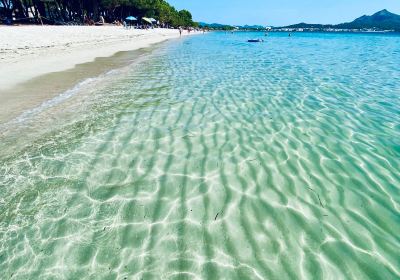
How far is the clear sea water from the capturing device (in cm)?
391

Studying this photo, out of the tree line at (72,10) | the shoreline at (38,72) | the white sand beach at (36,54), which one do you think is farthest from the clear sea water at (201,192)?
the tree line at (72,10)

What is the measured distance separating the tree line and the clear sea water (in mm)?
45614

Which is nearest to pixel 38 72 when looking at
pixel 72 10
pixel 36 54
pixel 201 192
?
pixel 36 54

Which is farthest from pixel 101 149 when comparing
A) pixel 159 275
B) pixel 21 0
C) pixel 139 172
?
pixel 21 0

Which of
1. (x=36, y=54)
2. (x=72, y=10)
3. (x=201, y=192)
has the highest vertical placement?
(x=72, y=10)

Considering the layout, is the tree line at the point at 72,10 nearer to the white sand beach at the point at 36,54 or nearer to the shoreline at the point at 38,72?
the white sand beach at the point at 36,54

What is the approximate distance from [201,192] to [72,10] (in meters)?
66.8

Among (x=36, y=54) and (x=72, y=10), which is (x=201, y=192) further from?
(x=72, y=10)

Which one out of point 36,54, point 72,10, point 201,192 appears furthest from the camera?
point 72,10

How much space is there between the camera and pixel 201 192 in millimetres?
5422

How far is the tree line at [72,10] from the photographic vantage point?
147 feet

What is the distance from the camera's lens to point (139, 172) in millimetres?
6109

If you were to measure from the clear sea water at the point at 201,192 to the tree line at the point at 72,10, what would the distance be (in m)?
45.6

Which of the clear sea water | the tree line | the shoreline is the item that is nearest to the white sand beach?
the shoreline
